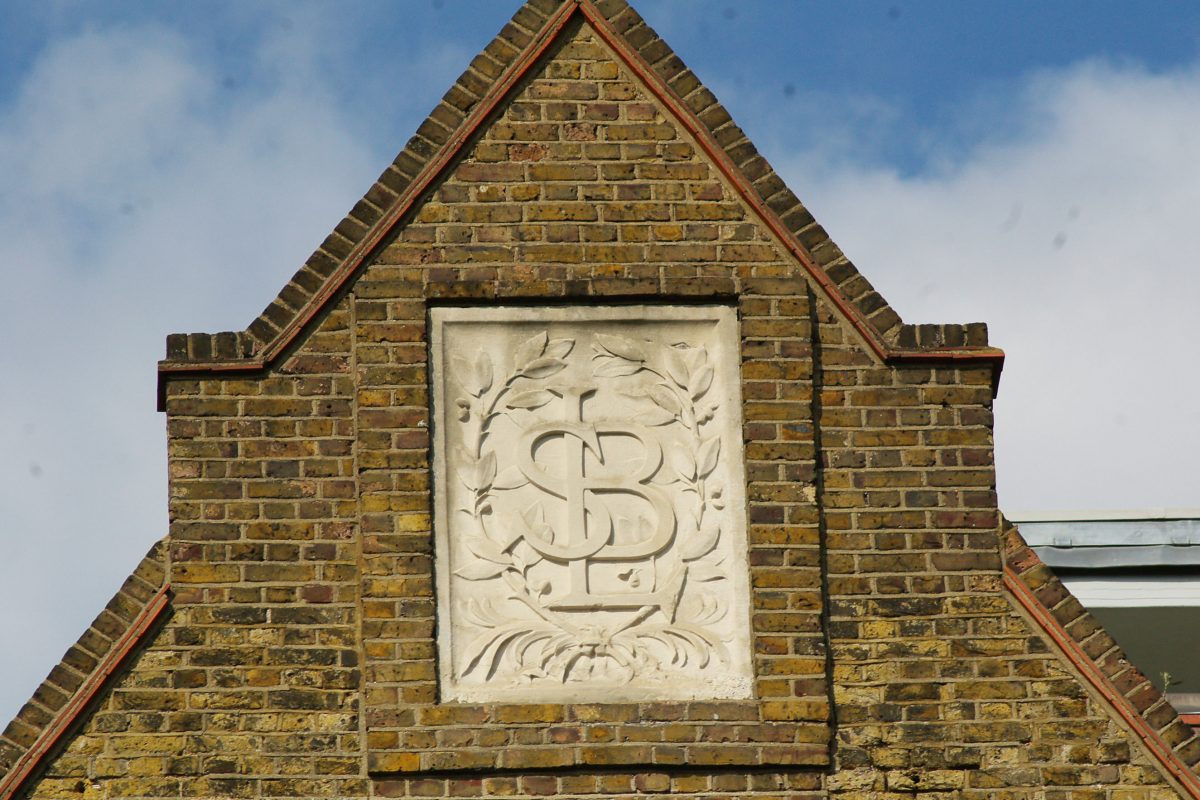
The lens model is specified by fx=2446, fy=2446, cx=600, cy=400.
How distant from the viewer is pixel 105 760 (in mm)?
9266

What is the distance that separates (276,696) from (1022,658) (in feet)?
9.51

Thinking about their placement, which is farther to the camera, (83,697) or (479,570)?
(479,570)

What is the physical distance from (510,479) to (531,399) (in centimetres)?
35

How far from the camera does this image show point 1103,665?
375 inches

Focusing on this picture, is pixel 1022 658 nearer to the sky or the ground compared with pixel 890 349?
nearer to the ground

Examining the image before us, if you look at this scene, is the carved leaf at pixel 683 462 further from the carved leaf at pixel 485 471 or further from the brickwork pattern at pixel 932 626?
Answer: the carved leaf at pixel 485 471

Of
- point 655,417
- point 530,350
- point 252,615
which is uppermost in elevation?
point 530,350

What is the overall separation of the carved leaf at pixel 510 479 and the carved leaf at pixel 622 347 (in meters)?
0.64

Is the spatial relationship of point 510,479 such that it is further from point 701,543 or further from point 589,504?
point 701,543

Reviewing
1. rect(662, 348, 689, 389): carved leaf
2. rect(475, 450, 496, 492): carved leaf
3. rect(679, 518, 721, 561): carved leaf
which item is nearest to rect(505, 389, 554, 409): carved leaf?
rect(475, 450, 496, 492): carved leaf

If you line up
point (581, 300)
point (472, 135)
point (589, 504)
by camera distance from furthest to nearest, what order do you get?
1. point (472, 135)
2. point (581, 300)
3. point (589, 504)

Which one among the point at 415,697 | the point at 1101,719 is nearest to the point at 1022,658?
the point at 1101,719

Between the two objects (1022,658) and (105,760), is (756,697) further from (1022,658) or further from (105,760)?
(105,760)

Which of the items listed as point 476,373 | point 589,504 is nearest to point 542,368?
point 476,373
